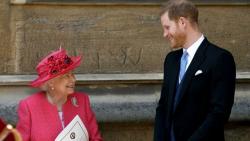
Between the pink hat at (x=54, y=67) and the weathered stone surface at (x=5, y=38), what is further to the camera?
the weathered stone surface at (x=5, y=38)

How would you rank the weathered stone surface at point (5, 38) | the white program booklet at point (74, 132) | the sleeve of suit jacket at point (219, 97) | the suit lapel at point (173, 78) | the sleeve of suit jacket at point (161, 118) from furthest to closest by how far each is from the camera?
the weathered stone surface at point (5, 38), the white program booklet at point (74, 132), the sleeve of suit jacket at point (161, 118), the suit lapel at point (173, 78), the sleeve of suit jacket at point (219, 97)

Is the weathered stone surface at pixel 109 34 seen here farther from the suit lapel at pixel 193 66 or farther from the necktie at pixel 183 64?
the suit lapel at pixel 193 66

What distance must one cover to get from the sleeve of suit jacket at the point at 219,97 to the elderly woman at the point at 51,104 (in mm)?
996

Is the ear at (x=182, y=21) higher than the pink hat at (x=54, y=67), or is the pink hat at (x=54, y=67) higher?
the ear at (x=182, y=21)

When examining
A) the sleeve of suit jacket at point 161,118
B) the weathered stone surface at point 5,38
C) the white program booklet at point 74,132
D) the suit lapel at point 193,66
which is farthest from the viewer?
the weathered stone surface at point 5,38

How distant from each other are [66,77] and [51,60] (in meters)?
0.15

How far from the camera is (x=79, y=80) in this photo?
17.3 ft

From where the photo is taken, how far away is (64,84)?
4.45m

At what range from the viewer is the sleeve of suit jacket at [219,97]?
3.85 meters

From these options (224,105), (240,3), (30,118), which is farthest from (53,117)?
(240,3)

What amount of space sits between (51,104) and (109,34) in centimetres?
115

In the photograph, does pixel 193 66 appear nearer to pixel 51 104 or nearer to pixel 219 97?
pixel 219 97

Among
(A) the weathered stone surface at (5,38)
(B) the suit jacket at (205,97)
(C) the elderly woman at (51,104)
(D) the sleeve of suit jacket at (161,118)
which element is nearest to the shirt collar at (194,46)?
(B) the suit jacket at (205,97)

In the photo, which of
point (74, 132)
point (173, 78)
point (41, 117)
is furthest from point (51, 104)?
point (173, 78)
